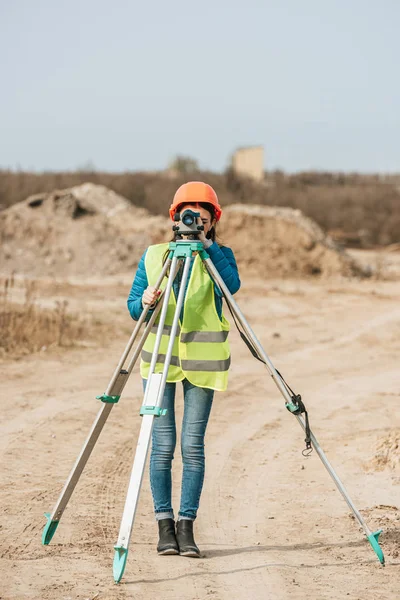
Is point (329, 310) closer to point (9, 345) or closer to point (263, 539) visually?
point (9, 345)

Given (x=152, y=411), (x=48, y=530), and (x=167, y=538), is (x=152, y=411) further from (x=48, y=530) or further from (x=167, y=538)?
(x=48, y=530)

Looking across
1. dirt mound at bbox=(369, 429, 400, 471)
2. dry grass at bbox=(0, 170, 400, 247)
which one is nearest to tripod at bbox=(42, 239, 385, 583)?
dirt mound at bbox=(369, 429, 400, 471)

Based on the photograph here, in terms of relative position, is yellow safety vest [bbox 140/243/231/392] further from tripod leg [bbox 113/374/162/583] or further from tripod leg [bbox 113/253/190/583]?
tripod leg [bbox 113/374/162/583]

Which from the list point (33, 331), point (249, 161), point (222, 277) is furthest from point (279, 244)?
point (249, 161)

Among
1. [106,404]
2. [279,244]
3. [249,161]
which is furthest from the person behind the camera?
[249,161]

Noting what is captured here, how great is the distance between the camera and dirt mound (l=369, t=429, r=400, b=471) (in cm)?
678

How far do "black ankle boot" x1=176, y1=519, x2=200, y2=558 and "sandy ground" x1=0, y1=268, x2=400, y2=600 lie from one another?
0.08m

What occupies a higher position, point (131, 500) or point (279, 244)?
point (131, 500)

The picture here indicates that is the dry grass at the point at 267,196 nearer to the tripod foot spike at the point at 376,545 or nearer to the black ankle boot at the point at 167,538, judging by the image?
the black ankle boot at the point at 167,538

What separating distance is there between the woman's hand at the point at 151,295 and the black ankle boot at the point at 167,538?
109 cm

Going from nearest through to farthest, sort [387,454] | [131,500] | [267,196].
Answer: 1. [131,500]
2. [387,454]
3. [267,196]

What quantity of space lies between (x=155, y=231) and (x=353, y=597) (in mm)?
17893

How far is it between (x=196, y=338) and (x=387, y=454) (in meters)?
2.74

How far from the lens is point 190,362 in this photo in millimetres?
4684
